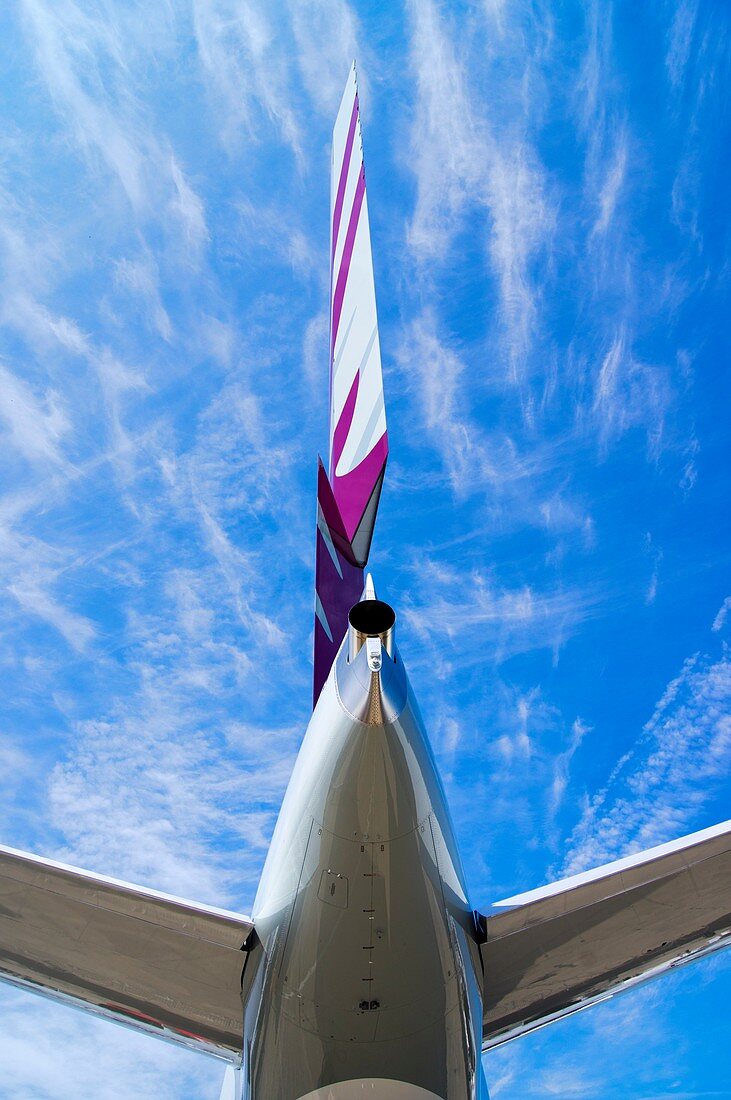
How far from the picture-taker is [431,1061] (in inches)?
188

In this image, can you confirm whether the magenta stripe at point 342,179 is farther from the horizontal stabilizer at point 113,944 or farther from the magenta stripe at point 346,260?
the horizontal stabilizer at point 113,944

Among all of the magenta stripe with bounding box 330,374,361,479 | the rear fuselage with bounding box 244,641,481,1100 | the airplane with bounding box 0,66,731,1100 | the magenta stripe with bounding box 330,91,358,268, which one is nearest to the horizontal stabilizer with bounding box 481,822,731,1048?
the airplane with bounding box 0,66,731,1100

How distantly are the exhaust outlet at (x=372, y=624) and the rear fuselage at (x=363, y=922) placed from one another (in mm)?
110

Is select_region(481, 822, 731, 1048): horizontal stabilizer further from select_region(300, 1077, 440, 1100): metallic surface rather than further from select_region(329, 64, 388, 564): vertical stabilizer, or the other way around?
select_region(329, 64, 388, 564): vertical stabilizer

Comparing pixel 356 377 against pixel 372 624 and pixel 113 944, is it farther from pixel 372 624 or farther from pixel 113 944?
pixel 113 944

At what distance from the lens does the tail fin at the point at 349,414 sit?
134 inches

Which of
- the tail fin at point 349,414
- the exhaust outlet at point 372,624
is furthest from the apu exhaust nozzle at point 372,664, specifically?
the tail fin at point 349,414

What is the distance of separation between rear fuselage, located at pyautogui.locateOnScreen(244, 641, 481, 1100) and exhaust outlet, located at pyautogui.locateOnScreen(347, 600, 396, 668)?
0.11m

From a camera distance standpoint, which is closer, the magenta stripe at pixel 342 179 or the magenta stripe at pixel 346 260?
the magenta stripe at pixel 346 260

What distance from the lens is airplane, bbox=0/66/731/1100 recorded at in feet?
13.8

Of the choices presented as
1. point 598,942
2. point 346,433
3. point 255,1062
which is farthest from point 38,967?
point 346,433

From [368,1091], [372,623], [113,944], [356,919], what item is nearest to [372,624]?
[372,623]

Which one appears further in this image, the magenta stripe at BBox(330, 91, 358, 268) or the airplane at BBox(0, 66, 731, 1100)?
the magenta stripe at BBox(330, 91, 358, 268)

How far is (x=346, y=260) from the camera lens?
5746mm
